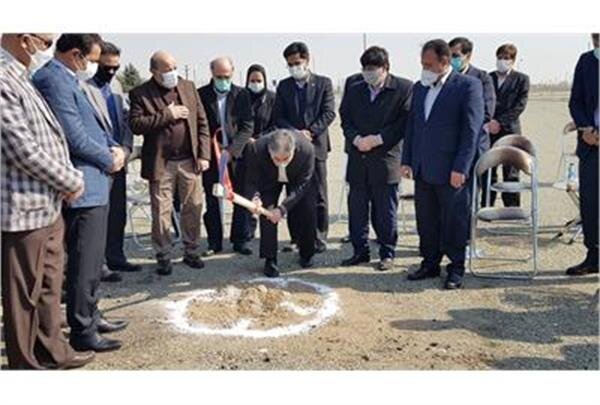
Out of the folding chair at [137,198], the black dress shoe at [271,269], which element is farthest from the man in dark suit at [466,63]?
the folding chair at [137,198]

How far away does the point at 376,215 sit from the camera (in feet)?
20.6

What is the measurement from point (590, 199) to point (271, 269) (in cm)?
283

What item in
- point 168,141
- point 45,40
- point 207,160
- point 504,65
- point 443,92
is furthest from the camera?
point 504,65

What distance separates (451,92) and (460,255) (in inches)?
53.7

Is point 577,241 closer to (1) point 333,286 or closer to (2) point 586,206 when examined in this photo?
(2) point 586,206

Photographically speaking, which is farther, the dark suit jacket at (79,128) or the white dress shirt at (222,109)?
the white dress shirt at (222,109)

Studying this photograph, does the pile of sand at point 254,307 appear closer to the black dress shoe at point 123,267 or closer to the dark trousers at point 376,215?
the dark trousers at point 376,215

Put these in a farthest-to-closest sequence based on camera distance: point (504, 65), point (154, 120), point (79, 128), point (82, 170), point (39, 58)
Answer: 1. point (504, 65)
2. point (154, 120)
3. point (82, 170)
4. point (79, 128)
5. point (39, 58)

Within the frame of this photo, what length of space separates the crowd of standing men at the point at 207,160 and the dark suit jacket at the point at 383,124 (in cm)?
1

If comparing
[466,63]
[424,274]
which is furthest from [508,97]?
[424,274]

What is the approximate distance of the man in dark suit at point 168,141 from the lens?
5.90 metres

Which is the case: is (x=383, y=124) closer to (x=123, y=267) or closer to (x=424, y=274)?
(x=424, y=274)

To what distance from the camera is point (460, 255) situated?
568 centimetres

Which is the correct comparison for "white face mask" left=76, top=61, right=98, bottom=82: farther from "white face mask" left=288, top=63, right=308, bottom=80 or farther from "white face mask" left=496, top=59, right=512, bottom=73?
"white face mask" left=496, top=59, right=512, bottom=73
